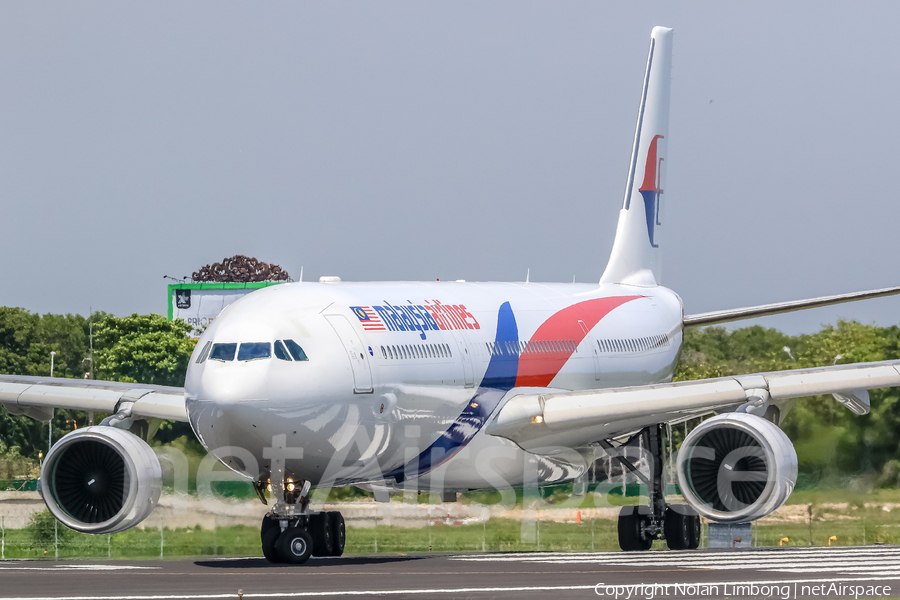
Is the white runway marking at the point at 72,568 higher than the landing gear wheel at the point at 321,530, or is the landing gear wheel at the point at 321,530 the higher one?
the landing gear wheel at the point at 321,530

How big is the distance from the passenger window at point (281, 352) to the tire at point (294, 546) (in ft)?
9.84

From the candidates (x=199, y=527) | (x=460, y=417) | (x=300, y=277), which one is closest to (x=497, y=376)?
(x=460, y=417)

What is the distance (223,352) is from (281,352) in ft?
2.32

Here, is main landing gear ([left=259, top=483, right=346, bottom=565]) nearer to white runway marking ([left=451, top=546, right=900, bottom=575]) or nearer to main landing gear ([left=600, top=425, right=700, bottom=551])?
white runway marking ([left=451, top=546, right=900, bottom=575])

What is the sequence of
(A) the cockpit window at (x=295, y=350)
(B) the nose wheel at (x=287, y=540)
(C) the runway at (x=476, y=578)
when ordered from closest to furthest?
(C) the runway at (x=476, y=578) → (A) the cockpit window at (x=295, y=350) → (B) the nose wheel at (x=287, y=540)

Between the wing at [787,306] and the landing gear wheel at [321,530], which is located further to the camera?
the wing at [787,306]

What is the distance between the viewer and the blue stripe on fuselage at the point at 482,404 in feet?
69.6

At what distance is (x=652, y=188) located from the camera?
34562 mm

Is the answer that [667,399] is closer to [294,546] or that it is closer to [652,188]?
[294,546]

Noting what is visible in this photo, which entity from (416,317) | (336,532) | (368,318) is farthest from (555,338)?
(368,318)

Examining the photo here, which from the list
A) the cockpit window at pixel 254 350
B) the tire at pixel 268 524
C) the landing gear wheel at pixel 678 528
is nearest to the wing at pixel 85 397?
the tire at pixel 268 524

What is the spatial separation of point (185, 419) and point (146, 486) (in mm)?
1499

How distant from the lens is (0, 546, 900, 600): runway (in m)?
15.6

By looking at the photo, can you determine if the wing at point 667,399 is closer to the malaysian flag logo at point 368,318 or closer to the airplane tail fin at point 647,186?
the malaysian flag logo at point 368,318
